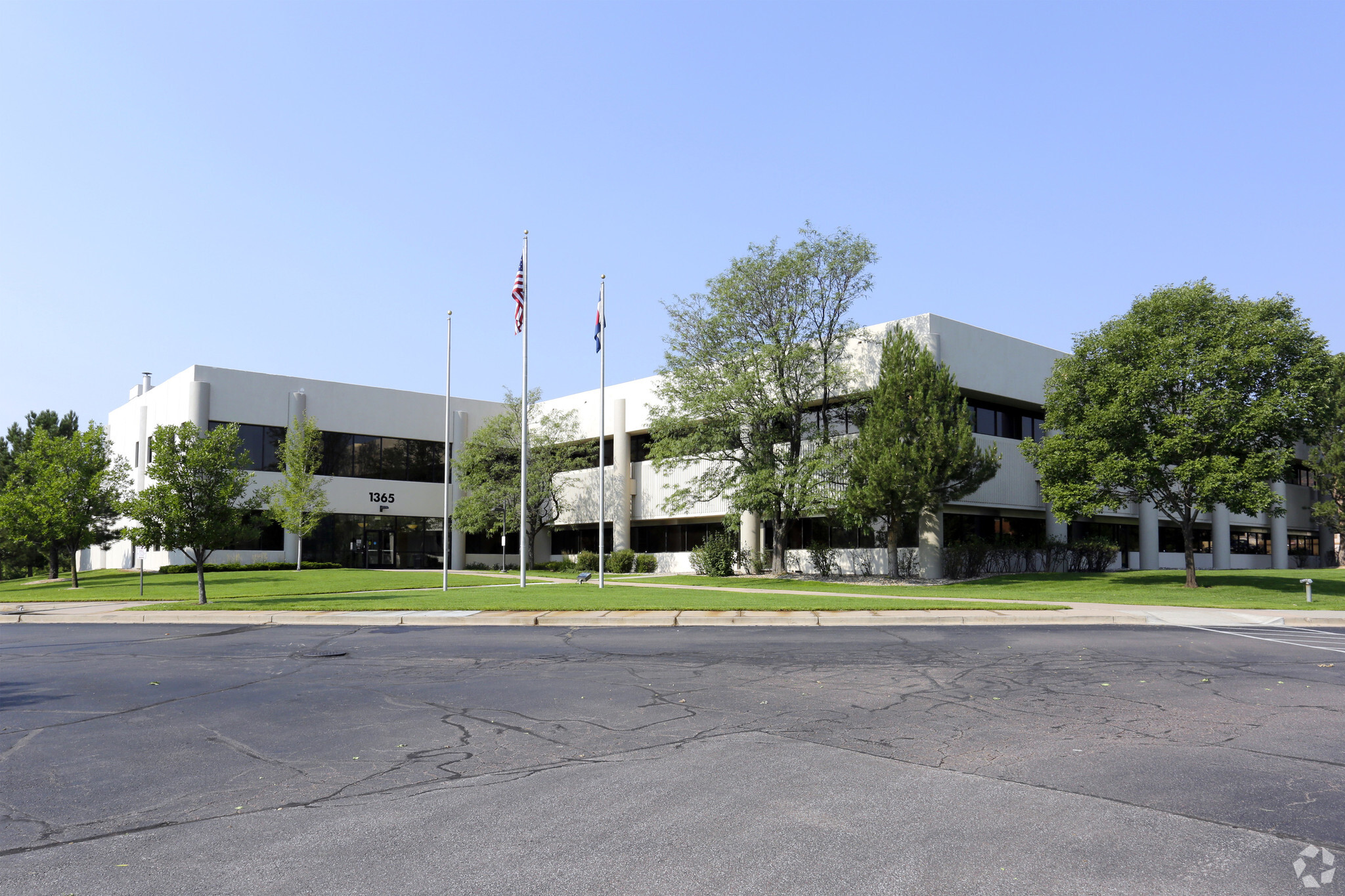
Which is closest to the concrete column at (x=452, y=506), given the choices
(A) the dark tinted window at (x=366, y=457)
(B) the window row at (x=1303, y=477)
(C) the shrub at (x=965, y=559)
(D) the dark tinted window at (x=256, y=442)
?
(A) the dark tinted window at (x=366, y=457)

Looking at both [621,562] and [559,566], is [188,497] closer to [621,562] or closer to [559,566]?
[621,562]

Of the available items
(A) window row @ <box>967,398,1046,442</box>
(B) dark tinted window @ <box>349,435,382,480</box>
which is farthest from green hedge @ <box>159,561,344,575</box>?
(A) window row @ <box>967,398,1046,442</box>

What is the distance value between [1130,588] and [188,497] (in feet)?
92.5

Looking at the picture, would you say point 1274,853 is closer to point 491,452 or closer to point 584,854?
point 584,854

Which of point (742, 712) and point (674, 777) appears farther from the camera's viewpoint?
point (742, 712)

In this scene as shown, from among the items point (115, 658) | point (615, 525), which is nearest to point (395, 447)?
point (615, 525)

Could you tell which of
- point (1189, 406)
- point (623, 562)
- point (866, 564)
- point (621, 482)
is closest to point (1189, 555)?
point (1189, 406)

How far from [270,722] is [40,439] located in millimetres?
38008

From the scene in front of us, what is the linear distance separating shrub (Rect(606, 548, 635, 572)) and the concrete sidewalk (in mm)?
23246

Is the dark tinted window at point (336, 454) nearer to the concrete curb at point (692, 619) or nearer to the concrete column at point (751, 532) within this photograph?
the concrete column at point (751, 532)

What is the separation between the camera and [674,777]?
6.23 metres

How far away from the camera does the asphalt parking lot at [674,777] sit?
4.48 m

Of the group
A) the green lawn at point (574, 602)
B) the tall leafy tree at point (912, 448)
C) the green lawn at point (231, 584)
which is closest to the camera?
the green lawn at point (574, 602)

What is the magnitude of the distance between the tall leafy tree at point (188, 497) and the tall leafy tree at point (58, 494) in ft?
39.5
